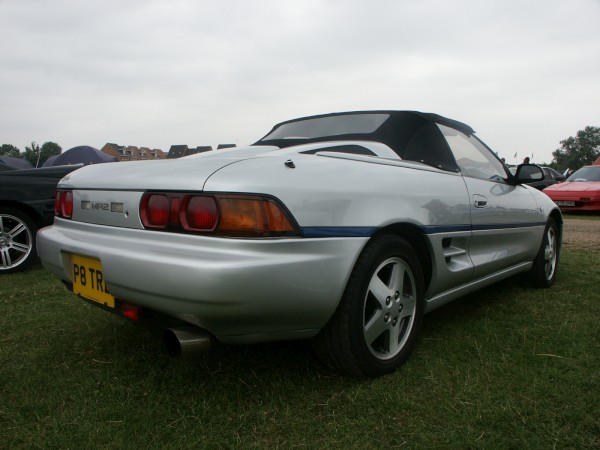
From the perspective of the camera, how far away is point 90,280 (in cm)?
187

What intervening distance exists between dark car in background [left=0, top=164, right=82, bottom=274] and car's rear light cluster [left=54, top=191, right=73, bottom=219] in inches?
92.4

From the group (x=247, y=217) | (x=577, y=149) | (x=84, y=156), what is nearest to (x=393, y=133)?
(x=247, y=217)

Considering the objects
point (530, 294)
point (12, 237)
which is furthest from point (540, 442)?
point (12, 237)

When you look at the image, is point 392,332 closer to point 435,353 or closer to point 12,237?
point 435,353

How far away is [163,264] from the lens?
5.08 ft

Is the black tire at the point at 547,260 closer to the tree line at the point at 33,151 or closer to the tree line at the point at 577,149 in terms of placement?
the tree line at the point at 33,151

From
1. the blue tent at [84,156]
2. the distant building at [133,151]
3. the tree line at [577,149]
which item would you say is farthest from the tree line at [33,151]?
the blue tent at [84,156]

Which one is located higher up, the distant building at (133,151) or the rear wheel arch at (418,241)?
the distant building at (133,151)

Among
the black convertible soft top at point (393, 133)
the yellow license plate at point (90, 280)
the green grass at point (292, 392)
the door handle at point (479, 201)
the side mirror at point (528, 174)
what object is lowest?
the green grass at point (292, 392)

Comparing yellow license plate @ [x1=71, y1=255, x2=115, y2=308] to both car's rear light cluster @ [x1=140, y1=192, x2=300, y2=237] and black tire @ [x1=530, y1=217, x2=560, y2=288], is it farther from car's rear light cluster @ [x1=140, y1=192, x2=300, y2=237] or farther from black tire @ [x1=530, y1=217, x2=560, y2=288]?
black tire @ [x1=530, y1=217, x2=560, y2=288]

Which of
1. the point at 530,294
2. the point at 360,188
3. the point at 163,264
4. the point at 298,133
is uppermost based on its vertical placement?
the point at 298,133

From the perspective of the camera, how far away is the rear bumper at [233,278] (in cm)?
150

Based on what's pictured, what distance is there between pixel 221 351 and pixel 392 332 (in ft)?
2.72

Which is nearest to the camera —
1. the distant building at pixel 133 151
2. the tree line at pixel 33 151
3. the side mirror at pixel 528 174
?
the side mirror at pixel 528 174
